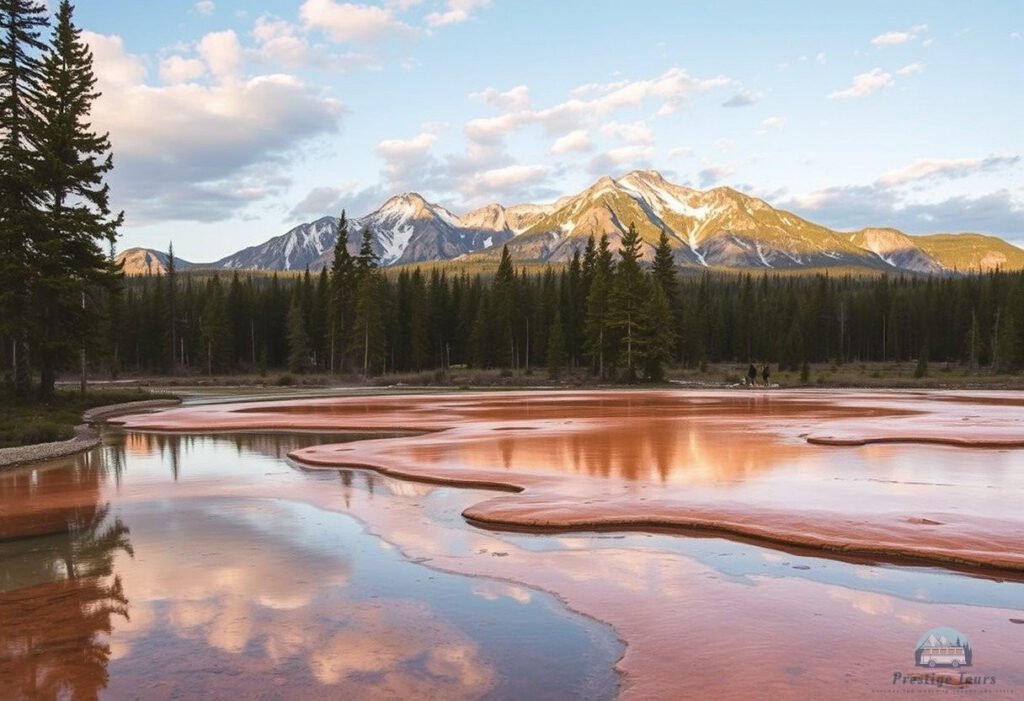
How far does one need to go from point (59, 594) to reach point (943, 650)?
10959 millimetres

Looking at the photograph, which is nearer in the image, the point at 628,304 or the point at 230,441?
the point at 230,441

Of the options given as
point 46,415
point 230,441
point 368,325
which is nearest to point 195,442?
point 230,441

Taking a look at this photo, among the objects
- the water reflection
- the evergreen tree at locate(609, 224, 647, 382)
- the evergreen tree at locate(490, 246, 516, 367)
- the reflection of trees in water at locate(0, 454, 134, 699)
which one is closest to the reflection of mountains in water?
the reflection of trees in water at locate(0, 454, 134, 699)

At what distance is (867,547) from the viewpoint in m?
12.0

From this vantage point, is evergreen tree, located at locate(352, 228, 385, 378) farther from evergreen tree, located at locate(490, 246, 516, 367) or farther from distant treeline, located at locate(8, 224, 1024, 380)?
evergreen tree, located at locate(490, 246, 516, 367)

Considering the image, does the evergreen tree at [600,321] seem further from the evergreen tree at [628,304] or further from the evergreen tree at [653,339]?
the evergreen tree at [653,339]

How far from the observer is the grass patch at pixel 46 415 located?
27.5 m

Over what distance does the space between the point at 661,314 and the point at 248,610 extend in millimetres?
71848

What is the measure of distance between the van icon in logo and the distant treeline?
67.2 meters

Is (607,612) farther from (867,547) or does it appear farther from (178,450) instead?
(178,450)

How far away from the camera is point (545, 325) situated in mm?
108188

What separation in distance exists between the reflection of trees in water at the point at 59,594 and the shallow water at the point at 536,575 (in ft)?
0.32

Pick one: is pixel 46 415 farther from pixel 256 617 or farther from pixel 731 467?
pixel 256 617

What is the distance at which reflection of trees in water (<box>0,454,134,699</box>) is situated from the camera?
24.7ft
